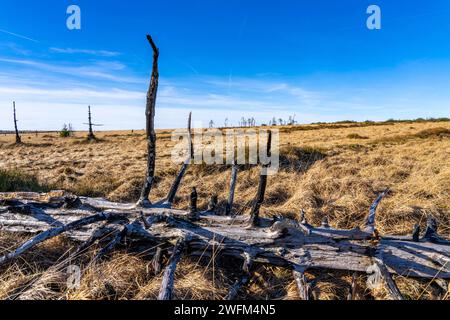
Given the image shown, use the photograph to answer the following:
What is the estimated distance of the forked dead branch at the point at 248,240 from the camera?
3.00 m

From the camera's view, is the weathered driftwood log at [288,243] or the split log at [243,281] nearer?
the split log at [243,281]

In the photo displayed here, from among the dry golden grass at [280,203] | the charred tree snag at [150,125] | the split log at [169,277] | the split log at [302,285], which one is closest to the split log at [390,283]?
the dry golden grass at [280,203]

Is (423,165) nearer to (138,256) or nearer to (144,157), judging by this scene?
(138,256)

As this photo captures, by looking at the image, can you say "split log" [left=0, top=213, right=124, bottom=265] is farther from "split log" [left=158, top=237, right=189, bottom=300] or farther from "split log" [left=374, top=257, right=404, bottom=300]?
"split log" [left=374, top=257, right=404, bottom=300]

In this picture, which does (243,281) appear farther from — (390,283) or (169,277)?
(390,283)

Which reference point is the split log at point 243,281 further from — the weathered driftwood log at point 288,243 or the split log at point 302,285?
the split log at point 302,285

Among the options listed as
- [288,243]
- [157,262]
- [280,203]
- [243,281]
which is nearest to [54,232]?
[157,262]

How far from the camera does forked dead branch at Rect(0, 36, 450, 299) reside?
300cm

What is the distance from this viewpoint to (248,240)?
129 inches

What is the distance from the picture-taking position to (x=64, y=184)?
916cm

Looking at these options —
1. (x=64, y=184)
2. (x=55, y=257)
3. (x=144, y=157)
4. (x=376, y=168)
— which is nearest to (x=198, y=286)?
(x=55, y=257)

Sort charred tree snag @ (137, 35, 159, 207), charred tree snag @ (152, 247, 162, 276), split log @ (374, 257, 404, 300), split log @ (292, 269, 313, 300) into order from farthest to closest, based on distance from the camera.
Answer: charred tree snag @ (137, 35, 159, 207) → charred tree snag @ (152, 247, 162, 276) → split log @ (292, 269, 313, 300) → split log @ (374, 257, 404, 300)

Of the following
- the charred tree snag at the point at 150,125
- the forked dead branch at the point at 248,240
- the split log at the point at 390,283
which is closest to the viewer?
the split log at the point at 390,283

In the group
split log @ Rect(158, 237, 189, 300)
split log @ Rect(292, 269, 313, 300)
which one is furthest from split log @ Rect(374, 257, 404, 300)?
split log @ Rect(158, 237, 189, 300)
